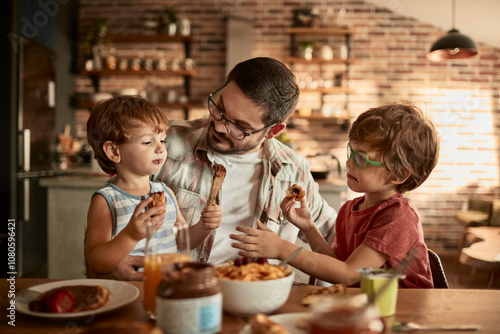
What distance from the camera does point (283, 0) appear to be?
5.55 meters

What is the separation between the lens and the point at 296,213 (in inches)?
55.4

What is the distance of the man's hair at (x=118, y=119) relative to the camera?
1367 millimetres

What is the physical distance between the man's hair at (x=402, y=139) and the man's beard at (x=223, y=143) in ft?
1.60

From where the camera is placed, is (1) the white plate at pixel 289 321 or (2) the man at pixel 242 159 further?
(2) the man at pixel 242 159

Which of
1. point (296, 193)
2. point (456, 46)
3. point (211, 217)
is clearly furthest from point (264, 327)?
point (456, 46)

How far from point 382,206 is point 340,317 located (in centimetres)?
72

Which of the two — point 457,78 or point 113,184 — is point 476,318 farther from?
point 457,78

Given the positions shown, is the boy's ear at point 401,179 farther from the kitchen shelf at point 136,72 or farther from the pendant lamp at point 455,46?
the kitchen shelf at point 136,72

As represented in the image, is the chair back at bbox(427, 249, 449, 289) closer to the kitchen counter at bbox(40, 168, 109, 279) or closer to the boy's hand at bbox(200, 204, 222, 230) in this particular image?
the boy's hand at bbox(200, 204, 222, 230)

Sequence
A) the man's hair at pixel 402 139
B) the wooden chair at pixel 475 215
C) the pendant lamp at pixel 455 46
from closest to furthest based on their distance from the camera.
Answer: the man's hair at pixel 402 139
the pendant lamp at pixel 455 46
the wooden chair at pixel 475 215

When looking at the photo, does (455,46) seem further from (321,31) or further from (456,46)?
(321,31)

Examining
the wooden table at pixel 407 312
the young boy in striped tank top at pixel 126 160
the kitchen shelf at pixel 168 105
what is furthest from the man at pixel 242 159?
the kitchen shelf at pixel 168 105

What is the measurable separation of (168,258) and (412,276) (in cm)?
77

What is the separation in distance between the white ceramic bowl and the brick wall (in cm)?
464
